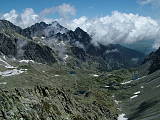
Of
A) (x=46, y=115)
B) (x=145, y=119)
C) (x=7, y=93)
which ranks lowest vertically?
(x=145, y=119)

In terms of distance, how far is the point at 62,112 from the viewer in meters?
176

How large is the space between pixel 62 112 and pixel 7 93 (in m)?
49.0

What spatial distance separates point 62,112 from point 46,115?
3147 centimetres

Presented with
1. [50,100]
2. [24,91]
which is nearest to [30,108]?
[24,91]

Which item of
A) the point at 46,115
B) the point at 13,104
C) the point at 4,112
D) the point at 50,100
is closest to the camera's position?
the point at 4,112

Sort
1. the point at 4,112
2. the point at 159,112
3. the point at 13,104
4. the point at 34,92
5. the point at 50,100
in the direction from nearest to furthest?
the point at 4,112
the point at 13,104
the point at 34,92
the point at 50,100
the point at 159,112

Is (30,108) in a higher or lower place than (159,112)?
higher

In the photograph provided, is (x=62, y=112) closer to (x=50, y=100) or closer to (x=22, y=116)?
(x=50, y=100)

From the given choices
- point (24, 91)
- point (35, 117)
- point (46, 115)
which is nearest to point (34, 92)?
point (24, 91)

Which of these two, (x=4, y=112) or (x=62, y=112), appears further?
(x=62, y=112)

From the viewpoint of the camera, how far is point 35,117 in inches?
5143

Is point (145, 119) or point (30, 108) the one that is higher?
point (30, 108)

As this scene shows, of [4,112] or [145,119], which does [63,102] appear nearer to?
[145,119]

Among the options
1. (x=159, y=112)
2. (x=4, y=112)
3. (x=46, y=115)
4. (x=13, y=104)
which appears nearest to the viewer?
(x=4, y=112)
